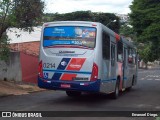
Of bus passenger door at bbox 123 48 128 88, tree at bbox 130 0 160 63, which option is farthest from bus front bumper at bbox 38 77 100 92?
tree at bbox 130 0 160 63

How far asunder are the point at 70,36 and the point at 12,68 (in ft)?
43.0

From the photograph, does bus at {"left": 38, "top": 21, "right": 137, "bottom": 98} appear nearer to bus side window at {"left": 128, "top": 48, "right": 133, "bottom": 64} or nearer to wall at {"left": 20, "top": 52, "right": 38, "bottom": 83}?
bus side window at {"left": 128, "top": 48, "right": 133, "bottom": 64}

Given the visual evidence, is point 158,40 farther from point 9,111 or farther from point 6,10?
point 9,111

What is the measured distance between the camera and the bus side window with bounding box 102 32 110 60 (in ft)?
51.7

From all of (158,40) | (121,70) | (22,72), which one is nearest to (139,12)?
(158,40)

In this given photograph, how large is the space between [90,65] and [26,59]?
14477mm

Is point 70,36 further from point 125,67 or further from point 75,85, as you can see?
point 125,67

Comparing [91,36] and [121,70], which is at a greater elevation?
[91,36]

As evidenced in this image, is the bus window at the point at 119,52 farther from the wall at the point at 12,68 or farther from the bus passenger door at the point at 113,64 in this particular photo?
the wall at the point at 12,68

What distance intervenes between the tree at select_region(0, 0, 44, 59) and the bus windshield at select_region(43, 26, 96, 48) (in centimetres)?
344

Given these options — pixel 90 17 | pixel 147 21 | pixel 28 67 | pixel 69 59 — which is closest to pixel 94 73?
pixel 69 59

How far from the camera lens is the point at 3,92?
801 inches

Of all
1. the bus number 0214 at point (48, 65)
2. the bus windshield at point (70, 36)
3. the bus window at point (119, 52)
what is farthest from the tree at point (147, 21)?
the bus number 0214 at point (48, 65)

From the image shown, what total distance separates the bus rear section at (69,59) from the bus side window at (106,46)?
2.07 feet
